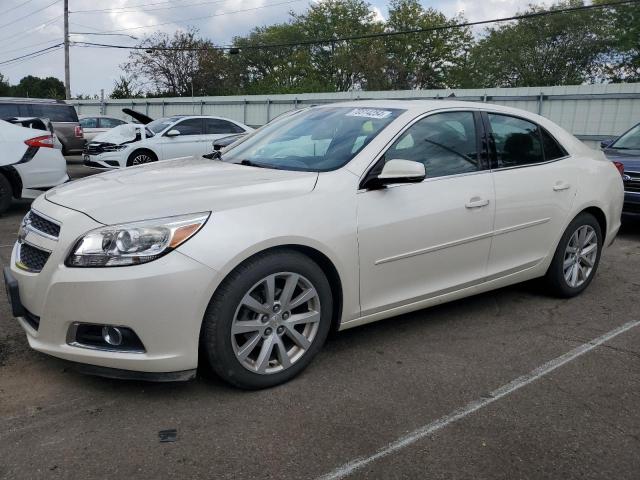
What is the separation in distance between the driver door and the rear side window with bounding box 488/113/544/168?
19cm

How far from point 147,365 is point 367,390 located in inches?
45.8

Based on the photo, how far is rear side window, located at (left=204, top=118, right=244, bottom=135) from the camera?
1408 centimetres

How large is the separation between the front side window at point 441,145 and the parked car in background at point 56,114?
13467 millimetres

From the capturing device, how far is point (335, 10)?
5834cm

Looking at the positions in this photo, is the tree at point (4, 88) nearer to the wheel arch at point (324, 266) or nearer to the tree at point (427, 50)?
the tree at point (427, 50)

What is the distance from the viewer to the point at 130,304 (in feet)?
8.85

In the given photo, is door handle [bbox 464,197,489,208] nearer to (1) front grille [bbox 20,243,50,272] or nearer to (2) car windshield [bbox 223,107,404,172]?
(2) car windshield [bbox 223,107,404,172]

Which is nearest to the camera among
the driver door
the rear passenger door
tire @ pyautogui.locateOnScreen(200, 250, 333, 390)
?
tire @ pyautogui.locateOnScreen(200, 250, 333, 390)

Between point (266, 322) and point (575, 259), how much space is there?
117 inches

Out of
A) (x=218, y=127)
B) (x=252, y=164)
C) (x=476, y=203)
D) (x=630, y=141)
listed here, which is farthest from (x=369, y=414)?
(x=218, y=127)

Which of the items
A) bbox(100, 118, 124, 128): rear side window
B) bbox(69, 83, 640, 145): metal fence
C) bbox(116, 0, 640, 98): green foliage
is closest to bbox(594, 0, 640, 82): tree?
bbox(116, 0, 640, 98): green foliage

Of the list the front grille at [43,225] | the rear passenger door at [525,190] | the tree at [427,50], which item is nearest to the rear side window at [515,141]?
the rear passenger door at [525,190]

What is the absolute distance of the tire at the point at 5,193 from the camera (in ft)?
26.3

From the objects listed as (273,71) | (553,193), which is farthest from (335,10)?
(553,193)
